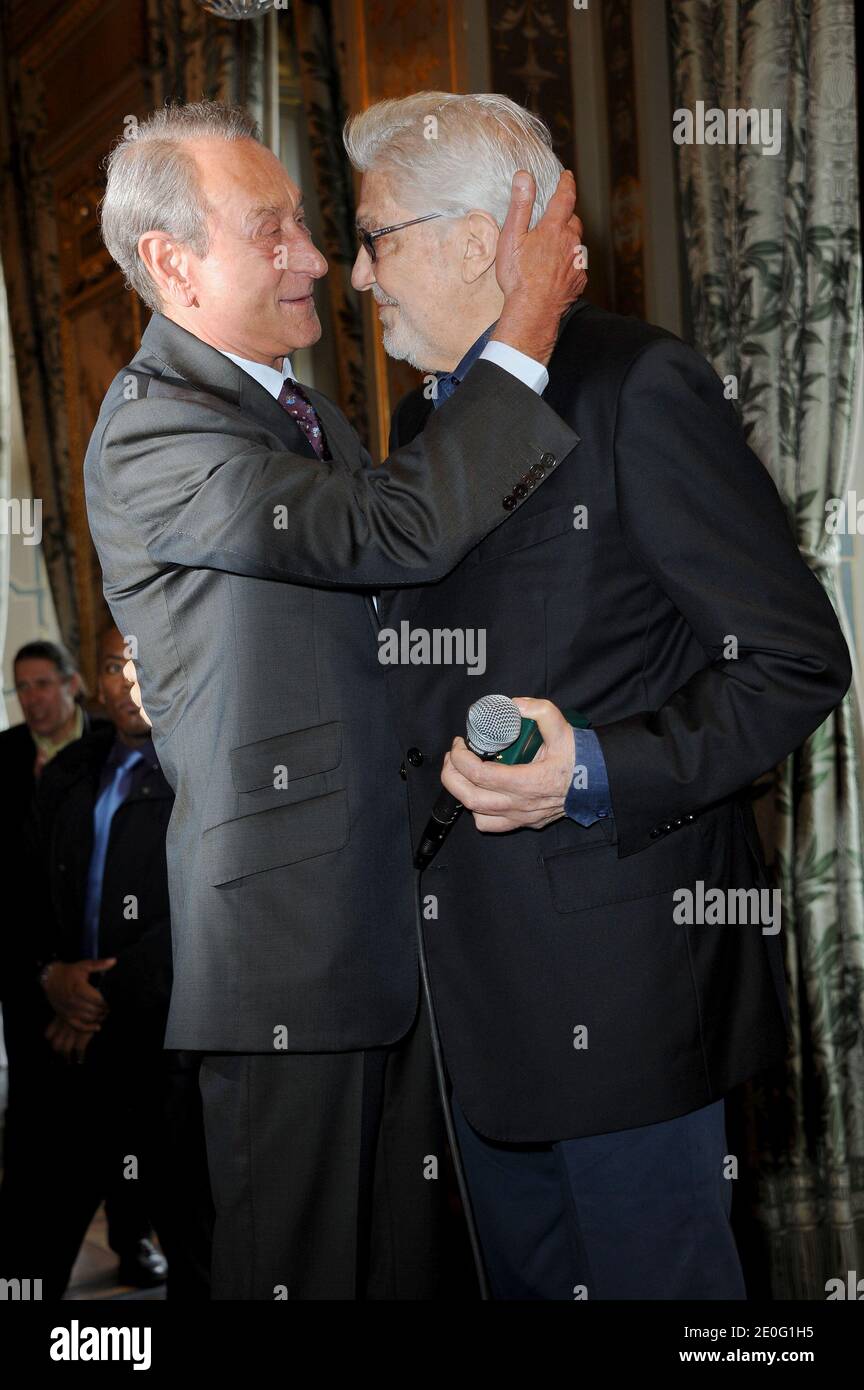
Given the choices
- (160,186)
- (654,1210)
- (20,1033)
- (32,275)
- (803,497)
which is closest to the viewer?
(654,1210)

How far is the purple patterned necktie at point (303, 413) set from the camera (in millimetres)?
2121

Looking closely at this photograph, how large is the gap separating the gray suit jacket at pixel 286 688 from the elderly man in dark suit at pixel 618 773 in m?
0.07

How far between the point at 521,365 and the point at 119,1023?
7.03ft

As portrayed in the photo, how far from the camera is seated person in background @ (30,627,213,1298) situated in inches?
128

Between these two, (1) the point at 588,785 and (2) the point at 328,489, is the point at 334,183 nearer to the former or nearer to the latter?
(2) the point at 328,489

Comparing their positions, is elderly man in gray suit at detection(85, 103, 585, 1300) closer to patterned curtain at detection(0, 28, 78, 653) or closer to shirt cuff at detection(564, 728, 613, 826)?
shirt cuff at detection(564, 728, 613, 826)

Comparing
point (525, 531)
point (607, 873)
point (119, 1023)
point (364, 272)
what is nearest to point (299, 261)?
point (364, 272)

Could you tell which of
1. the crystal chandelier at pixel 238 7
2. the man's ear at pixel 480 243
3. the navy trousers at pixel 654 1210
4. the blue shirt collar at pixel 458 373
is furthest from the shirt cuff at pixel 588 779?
the crystal chandelier at pixel 238 7

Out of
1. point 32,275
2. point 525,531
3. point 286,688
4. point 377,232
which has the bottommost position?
point 286,688

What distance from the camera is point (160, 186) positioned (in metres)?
2.07

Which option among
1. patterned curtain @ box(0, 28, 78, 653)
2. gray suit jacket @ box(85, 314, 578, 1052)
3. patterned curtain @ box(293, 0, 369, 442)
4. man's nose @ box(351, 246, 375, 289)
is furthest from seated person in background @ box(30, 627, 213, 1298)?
patterned curtain @ box(0, 28, 78, 653)

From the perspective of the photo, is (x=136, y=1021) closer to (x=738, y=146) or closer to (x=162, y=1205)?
(x=162, y=1205)

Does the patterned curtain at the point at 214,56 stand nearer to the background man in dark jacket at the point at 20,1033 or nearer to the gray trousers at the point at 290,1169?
the background man in dark jacket at the point at 20,1033

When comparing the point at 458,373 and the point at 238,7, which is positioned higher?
the point at 238,7
